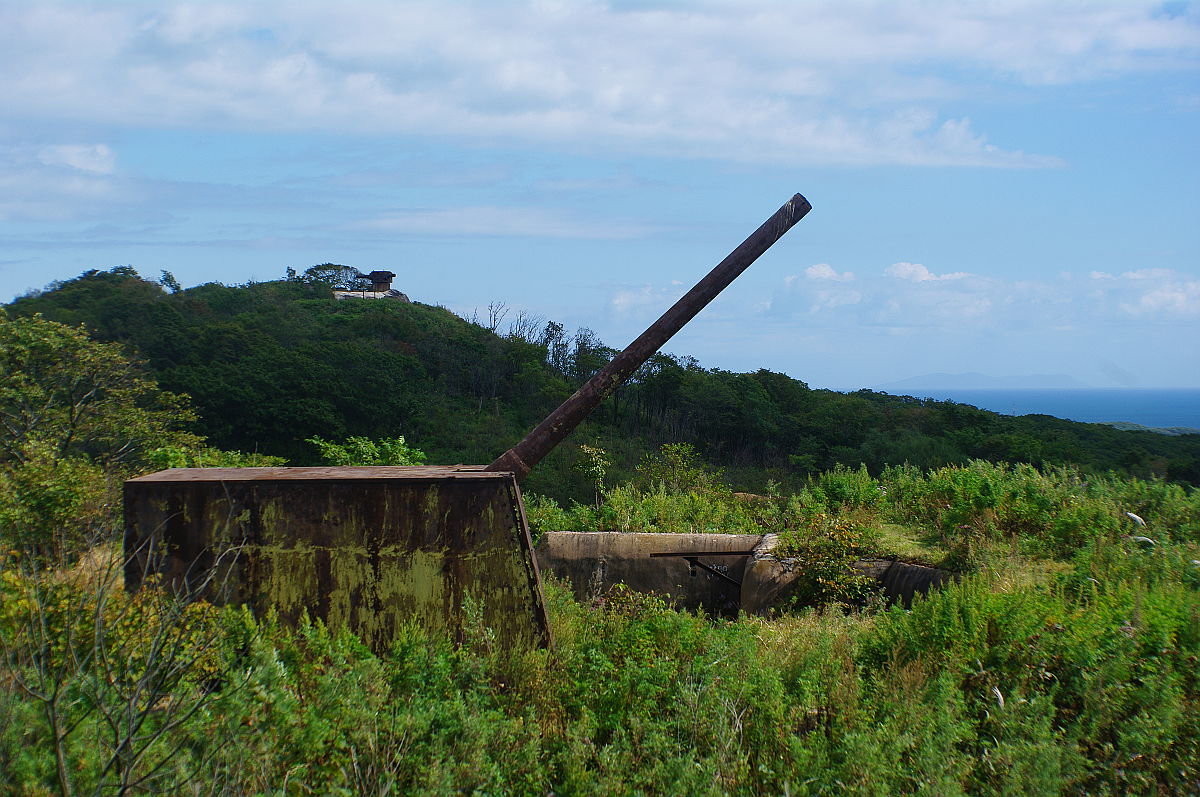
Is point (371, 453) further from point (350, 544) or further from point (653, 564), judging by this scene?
point (350, 544)

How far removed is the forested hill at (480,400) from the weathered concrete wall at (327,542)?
23.4 m

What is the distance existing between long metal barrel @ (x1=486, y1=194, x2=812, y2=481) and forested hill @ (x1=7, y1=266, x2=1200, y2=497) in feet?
Result: 71.1

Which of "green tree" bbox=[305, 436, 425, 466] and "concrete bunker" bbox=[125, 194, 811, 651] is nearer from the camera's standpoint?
"concrete bunker" bbox=[125, 194, 811, 651]

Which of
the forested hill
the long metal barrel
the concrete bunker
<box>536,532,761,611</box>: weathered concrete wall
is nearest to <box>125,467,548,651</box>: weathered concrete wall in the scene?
the concrete bunker

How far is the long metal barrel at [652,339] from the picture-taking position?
4.80 m

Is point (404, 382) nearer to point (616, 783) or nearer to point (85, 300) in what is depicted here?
point (85, 300)

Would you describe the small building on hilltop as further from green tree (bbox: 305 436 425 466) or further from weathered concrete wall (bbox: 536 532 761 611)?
weathered concrete wall (bbox: 536 532 761 611)

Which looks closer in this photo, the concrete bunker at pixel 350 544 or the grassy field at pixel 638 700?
the grassy field at pixel 638 700

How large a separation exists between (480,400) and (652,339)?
43.6 meters

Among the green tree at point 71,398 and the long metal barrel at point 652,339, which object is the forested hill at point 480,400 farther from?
the long metal barrel at point 652,339

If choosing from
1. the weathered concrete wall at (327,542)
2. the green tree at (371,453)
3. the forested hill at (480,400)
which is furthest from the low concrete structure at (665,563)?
the forested hill at (480,400)

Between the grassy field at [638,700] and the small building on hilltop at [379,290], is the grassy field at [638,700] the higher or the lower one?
the lower one

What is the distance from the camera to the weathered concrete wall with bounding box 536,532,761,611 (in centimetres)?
700

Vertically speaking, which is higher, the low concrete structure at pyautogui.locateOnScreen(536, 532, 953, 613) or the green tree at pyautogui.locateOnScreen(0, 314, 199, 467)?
the green tree at pyautogui.locateOnScreen(0, 314, 199, 467)
